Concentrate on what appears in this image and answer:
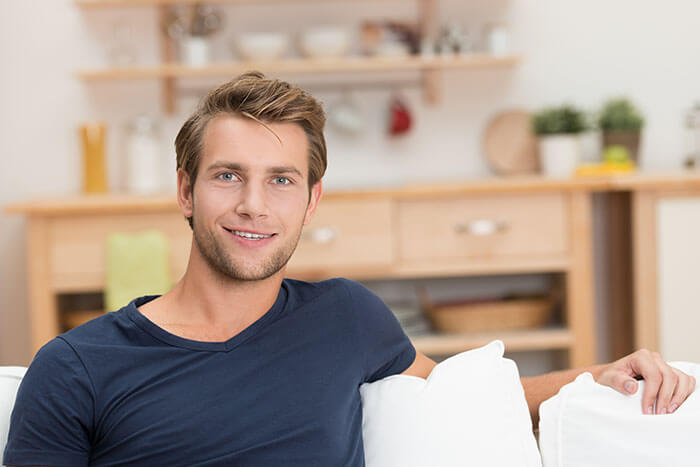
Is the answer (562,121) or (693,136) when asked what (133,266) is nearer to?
(562,121)

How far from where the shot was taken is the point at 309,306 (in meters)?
1.26

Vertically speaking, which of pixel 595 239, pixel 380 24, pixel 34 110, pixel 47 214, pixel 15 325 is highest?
pixel 380 24

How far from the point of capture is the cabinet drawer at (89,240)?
2.59m

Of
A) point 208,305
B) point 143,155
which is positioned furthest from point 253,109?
point 143,155

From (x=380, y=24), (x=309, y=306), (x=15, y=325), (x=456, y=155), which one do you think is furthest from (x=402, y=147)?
(x=309, y=306)

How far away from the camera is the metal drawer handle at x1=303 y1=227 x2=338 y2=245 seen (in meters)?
2.58

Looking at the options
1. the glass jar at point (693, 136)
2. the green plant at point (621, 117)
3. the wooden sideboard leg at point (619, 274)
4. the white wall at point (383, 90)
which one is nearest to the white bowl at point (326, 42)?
the white wall at point (383, 90)

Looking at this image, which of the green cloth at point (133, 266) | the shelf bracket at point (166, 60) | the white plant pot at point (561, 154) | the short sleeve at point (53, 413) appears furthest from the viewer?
the shelf bracket at point (166, 60)

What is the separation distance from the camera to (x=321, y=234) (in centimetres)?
258

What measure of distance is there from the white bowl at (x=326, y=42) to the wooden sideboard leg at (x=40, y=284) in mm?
1100

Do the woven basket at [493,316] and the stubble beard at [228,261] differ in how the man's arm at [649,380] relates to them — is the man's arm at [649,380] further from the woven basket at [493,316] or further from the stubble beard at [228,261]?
the woven basket at [493,316]

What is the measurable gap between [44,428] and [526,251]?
191cm

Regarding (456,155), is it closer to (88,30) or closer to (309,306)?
(88,30)

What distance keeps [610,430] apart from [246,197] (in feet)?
1.95
